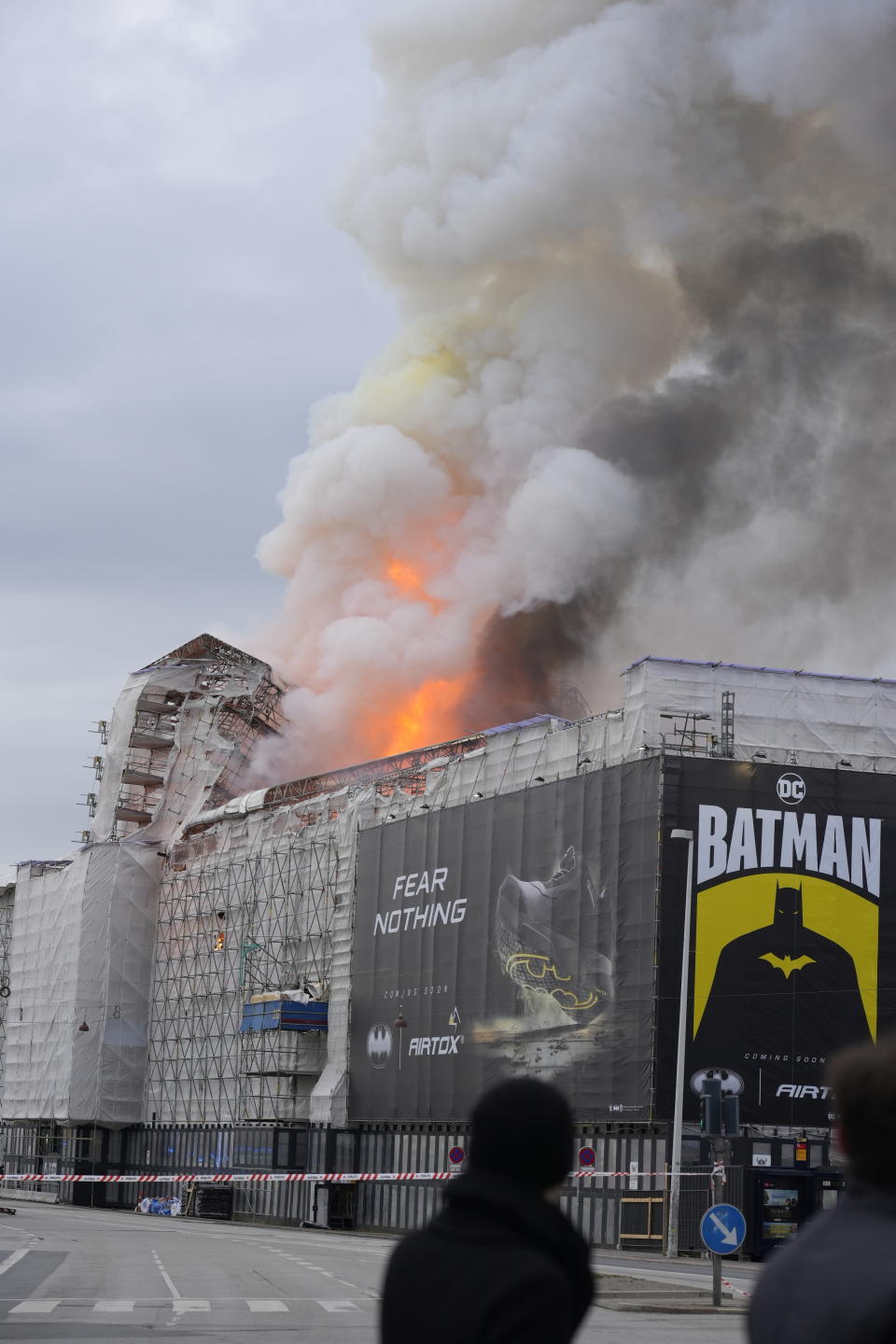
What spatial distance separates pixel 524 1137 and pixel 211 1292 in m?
26.3

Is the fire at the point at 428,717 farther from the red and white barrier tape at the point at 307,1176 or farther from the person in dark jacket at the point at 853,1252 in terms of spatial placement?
the person in dark jacket at the point at 853,1252

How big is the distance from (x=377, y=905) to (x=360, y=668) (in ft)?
76.1

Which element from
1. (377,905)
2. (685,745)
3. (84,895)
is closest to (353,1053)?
(377,905)

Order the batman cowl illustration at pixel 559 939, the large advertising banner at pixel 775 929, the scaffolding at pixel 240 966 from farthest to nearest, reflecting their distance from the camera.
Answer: the scaffolding at pixel 240 966
the batman cowl illustration at pixel 559 939
the large advertising banner at pixel 775 929

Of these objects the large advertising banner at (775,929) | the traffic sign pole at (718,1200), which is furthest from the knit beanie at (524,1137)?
the large advertising banner at (775,929)

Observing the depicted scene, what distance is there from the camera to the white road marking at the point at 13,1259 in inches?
1390

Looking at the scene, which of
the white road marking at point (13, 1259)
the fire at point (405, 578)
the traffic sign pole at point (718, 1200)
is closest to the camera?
the traffic sign pole at point (718, 1200)

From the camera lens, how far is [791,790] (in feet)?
198

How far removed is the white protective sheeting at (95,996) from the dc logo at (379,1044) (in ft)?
90.1

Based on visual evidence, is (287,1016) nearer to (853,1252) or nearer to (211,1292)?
(211,1292)

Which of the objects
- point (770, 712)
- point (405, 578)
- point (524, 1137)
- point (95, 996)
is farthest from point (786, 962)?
point (524, 1137)

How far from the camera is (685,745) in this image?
6222 cm

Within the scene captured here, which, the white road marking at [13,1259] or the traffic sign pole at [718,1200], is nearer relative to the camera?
the traffic sign pole at [718,1200]

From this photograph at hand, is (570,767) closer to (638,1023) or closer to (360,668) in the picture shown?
(638,1023)
